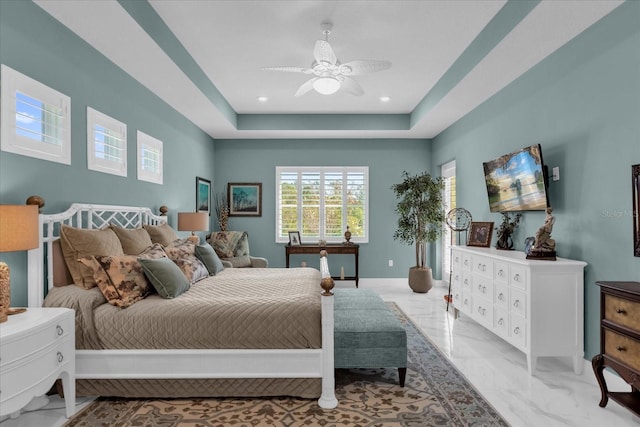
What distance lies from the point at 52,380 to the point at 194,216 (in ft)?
8.88

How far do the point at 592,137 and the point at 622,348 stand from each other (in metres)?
1.55

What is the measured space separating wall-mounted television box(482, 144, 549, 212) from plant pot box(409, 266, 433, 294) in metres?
1.90

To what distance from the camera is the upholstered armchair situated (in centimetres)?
535

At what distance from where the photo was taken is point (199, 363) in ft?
8.04

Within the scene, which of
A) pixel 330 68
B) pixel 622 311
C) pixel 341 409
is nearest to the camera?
pixel 622 311

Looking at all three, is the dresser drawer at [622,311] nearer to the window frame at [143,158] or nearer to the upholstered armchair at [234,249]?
the upholstered armchair at [234,249]

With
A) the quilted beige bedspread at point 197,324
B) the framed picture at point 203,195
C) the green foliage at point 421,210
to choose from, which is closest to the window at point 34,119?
the quilted beige bedspread at point 197,324

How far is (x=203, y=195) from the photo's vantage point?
233 inches

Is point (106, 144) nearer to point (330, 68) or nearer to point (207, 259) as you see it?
point (207, 259)

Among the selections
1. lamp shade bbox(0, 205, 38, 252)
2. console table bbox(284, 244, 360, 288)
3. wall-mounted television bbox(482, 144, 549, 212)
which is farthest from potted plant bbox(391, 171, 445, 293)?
lamp shade bbox(0, 205, 38, 252)

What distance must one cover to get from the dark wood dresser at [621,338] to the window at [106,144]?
3.95 m

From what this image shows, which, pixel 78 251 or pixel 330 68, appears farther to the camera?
pixel 330 68

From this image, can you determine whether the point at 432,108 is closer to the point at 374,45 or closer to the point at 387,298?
the point at 374,45

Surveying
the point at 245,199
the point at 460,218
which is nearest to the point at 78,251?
the point at 245,199
